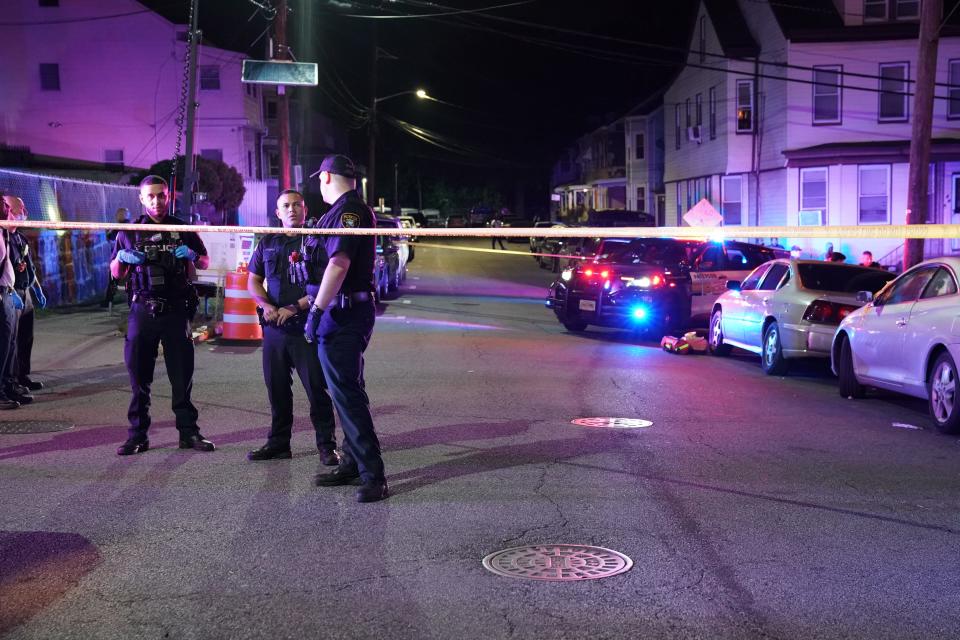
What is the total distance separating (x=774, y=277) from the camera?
Answer: 1459cm

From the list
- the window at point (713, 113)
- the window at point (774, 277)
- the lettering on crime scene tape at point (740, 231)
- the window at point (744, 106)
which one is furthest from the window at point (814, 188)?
the lettering on crime scene tape at point (740, 231)

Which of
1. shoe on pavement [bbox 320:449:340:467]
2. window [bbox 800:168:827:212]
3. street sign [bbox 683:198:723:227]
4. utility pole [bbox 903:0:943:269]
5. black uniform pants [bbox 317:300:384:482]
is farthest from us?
window [bbox 800:168:827:212]

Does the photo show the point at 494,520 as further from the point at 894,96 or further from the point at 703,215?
the point at 894,96

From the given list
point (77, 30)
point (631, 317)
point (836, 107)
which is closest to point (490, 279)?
point (836, 107)

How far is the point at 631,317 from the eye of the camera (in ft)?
58.3

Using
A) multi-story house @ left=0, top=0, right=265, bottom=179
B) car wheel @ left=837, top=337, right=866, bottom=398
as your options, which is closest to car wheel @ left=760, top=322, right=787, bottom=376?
car wheel @ left=837, top=337, right=866, bottom=398

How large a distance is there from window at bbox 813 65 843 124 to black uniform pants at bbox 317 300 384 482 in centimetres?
3101

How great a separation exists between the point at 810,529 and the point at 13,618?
4.23m

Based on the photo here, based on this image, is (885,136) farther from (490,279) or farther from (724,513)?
(724,513)

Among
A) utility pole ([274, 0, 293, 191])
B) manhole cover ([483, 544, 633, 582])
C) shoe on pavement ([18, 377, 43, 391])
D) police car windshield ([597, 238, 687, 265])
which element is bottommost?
manhole cover ([483, 544, 633, 582])

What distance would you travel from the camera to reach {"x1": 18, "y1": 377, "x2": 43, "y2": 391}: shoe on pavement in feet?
37.2

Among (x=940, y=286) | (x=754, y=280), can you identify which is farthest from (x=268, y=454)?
(x=754, y=280)

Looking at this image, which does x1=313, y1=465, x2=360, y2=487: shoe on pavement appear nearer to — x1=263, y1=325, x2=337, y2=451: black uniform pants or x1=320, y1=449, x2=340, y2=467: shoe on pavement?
x1=320, y1=449, x2=340, y2=467: shoe on pavement

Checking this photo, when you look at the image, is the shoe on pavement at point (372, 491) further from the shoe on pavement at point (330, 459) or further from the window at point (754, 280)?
the window at point (754, 280)
